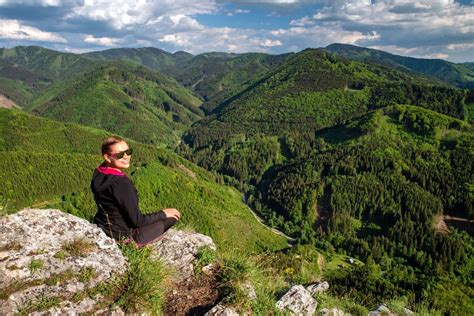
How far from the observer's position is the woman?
11.4 metres

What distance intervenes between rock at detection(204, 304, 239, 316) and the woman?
375 centimetres

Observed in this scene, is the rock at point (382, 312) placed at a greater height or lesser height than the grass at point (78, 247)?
lesser

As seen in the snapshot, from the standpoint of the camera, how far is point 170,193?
156 metres

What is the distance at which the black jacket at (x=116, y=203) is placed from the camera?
448 inches

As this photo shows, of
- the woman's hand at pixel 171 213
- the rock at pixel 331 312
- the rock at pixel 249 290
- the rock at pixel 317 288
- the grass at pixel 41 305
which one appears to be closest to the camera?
the grass at pixel 41 305

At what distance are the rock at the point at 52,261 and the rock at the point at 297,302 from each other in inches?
252

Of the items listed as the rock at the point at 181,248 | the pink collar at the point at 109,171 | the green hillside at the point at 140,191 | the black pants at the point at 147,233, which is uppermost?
the pink collar at the point at 109,171

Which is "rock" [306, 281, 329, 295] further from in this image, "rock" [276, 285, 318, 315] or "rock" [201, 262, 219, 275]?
"rock" [201, 262, 219, 275]

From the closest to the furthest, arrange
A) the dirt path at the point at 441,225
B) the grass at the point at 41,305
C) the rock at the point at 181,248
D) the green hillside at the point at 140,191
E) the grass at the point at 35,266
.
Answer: the grass at the point at 41,305
the grass at the point at 35,266
the rock at the point at 181,248
the green hillside at the point at 140,191
the dirt path at the point at 441,225

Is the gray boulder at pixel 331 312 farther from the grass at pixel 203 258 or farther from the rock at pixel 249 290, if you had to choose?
the grass at pixel 203 258

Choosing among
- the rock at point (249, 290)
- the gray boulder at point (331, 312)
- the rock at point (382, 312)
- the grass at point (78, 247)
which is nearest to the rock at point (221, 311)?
the rock at point (249, 290)

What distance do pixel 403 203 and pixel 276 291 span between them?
197 metres

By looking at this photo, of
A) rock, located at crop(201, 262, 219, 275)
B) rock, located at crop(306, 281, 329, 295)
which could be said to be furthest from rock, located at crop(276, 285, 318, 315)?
rock, located at crop(201, 262, 219, 275)

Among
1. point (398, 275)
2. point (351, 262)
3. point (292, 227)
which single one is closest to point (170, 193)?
point (292, 227)
